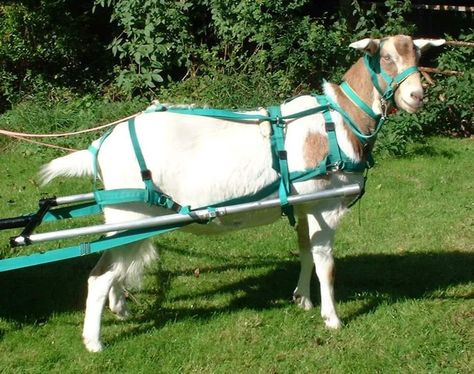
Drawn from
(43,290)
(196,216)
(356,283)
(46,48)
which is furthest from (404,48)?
(46,48)

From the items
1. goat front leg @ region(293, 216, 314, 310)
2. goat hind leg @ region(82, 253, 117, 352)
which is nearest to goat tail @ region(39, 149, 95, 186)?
goat hind leg @ region(82, 253, 117, 352)

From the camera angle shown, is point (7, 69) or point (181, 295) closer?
point (181, 295)

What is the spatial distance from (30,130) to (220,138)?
7.38 m

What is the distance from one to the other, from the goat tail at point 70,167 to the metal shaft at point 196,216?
1.98ft

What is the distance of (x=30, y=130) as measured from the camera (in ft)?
38.1

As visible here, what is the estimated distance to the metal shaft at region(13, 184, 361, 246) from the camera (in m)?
4.54

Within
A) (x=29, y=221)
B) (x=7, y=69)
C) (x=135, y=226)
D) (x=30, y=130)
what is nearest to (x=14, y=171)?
(x=30, y=130)

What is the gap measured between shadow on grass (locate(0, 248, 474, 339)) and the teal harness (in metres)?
0.95

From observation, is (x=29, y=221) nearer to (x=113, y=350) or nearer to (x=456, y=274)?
(x=113, y=350)

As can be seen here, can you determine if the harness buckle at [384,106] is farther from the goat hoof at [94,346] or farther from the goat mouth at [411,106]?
the goat hoof at [94,346]

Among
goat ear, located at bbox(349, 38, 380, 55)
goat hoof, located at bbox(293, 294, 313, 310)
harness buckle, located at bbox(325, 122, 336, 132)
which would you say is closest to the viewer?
goat ear, located at bbox(349, 38, 380, 55)

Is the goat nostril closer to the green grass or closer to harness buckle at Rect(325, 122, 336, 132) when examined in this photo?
harness buckle at Rect(325, 122, 336, 132)

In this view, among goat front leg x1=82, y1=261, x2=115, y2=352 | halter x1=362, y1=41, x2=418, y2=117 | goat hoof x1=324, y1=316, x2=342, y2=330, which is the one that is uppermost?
halter x1=362, y1=41, x2=418, y2=117

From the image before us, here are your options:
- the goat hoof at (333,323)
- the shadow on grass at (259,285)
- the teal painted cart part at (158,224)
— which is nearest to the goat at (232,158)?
the teal painted cart part at (158,224)
